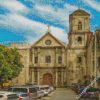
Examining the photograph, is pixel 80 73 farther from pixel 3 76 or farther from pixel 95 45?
pixel 3 76

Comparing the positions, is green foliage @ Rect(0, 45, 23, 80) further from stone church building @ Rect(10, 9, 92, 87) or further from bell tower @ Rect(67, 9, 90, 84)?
bell tower @ Rect(67, 9, 90, 84)

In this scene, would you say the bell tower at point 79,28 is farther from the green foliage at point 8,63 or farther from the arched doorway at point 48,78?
the green foliage at point 8,63

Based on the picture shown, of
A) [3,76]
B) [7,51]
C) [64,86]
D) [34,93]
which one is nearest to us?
[34,93]

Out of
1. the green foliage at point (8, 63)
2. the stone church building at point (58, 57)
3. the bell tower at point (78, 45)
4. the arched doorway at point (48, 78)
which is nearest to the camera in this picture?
the green foliage at point (8, 63)

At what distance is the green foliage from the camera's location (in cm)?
8044

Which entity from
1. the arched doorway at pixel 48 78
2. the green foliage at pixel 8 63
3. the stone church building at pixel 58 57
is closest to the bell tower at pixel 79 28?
the stone church building at pixel 58 57

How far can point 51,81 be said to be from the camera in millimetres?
107312

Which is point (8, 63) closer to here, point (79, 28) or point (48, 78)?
point (48, 78)

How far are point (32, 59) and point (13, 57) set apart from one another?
15.4 meters

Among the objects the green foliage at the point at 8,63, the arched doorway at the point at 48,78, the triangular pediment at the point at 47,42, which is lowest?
the arched doorway at the point at 48,78

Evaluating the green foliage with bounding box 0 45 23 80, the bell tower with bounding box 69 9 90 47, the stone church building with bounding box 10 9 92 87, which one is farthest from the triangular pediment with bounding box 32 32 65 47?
the green foliage with bounding box 0 45 23 80

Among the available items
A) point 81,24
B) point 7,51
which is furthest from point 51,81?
point 7,51

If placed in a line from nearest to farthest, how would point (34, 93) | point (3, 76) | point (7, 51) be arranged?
point (34, 93)
point (3, 76)
point (7, 51)

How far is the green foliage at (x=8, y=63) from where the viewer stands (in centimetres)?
8044
